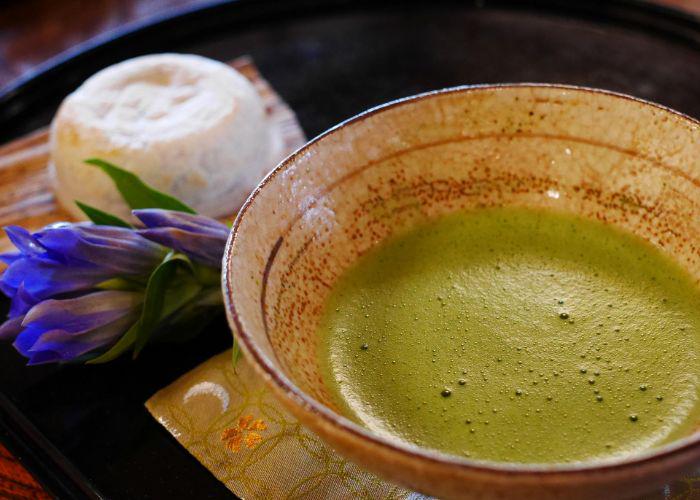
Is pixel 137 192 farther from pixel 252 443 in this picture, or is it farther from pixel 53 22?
pixel 53 22

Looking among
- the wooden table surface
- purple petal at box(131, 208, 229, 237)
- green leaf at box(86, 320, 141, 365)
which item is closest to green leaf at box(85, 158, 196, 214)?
purple petal at box(131, 208, 229, 237)

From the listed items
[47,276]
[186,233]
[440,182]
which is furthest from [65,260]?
[440,182]

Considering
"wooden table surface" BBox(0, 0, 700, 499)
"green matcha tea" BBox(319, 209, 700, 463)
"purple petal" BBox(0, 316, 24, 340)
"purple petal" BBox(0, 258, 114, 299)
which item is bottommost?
"wooden table surface" BBox(0, 0, 700, 499)

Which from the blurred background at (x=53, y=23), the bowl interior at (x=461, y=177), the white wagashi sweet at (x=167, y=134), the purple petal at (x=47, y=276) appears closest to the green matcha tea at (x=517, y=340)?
the bowl interior at (x=461, y=177)

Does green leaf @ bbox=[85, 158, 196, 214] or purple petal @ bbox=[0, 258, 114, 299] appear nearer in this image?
purple petal @ bbox=[0, 258, 114, 299]

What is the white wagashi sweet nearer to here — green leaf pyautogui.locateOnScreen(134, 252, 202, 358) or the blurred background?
green leaf pyautogui.locateOnScreen(134, 252, 202, 358)

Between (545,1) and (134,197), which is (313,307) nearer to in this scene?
(134,197)
